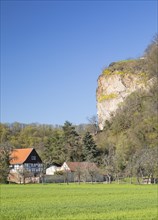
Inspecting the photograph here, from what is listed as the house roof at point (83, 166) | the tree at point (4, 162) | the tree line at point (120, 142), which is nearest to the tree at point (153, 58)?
the tree line at point (120, 142)

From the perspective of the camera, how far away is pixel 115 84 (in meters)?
152

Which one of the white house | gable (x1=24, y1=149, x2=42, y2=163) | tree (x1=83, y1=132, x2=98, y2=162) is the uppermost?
tree (x1=83, y1=132, x2=98, y2=162)

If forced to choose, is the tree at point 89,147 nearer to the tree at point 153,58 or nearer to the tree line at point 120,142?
the tree line at point 120,142

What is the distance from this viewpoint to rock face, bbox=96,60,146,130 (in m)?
144

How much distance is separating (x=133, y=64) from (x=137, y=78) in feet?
26.5

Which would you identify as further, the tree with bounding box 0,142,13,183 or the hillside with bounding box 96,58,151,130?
the hillside with bounding box 96,58,151,130

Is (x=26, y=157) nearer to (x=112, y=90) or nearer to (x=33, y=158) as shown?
(x=33, y=158)

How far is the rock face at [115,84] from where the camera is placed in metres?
144

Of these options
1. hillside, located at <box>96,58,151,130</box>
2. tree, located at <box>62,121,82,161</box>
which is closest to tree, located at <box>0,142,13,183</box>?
tree, located at <box>62,121,82,161</box>

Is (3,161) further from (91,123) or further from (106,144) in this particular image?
→ (91,123)

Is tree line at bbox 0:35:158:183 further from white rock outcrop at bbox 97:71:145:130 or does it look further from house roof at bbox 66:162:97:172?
white rock outcrop at bbox 97:71:145:130

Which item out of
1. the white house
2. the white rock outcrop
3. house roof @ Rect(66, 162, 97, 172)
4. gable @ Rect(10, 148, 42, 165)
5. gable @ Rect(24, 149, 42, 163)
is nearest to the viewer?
house roof @ Rect(66, 162, 97, 172)

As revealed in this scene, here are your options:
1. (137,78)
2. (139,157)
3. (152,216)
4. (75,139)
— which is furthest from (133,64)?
(152,216)

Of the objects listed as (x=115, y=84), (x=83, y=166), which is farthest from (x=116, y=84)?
(x=83, y=166)
